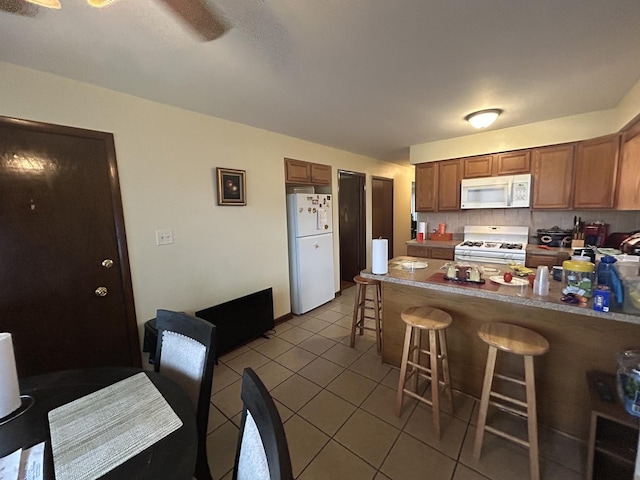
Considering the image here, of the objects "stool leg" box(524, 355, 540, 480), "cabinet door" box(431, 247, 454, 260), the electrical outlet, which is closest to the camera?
"stool leg" box(524, 355, 540, 480)

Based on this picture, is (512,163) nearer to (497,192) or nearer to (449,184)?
(497,192)

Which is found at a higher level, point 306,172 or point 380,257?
point 306,172

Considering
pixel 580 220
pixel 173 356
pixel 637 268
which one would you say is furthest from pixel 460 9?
pixel 580 220

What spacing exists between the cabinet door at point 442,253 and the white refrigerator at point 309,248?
145 cm

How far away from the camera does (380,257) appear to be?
2.09m

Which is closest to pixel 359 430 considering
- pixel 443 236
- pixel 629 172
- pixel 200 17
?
pixel 200 17

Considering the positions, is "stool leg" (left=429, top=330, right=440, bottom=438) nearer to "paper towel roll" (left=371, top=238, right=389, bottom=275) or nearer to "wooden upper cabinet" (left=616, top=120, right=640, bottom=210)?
"paper towel roll" (left=371, top=238, right=389, bottom=275)

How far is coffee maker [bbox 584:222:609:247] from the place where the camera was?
9.70ft

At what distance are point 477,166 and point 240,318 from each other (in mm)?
3549

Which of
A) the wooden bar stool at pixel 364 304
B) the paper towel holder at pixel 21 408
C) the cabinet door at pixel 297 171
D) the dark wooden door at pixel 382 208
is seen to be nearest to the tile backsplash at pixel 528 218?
the dark wooden door at pixel 382 208

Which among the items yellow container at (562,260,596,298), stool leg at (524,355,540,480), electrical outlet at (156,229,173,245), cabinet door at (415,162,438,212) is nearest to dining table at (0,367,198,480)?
electrical outlet at (156,229,173,245)

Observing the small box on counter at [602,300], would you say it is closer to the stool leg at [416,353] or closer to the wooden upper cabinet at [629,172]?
the stool leg at [416,353]

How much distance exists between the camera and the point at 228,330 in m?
2.66

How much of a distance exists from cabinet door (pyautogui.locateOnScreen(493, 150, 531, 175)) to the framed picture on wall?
3181 mm
